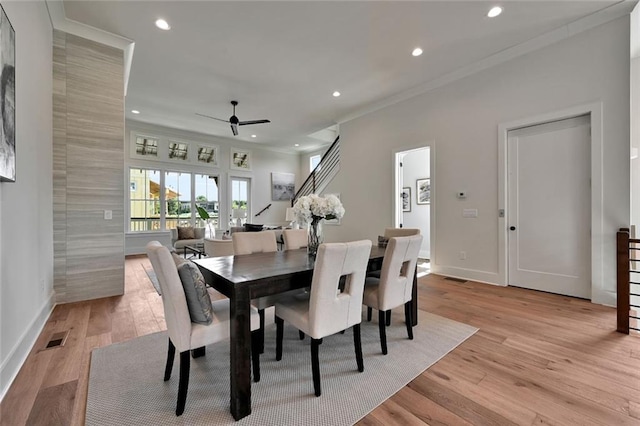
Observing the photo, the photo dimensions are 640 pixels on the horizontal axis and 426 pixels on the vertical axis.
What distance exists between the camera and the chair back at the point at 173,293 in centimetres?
144

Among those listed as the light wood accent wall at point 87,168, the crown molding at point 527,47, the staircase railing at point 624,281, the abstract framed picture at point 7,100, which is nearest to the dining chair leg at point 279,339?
the abstract framed picture at point 7,100

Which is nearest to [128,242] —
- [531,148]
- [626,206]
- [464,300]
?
[464,300]

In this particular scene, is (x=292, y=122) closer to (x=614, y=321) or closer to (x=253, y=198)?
(x=253, y=198)

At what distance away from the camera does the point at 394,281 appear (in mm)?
2152

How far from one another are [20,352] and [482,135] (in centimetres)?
549

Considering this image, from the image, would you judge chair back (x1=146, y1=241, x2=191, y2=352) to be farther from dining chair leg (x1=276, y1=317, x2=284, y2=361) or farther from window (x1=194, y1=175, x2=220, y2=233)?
window (x1=194, y1=175, x2=220, y2=233)

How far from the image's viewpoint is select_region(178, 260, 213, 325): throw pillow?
5.01 feet

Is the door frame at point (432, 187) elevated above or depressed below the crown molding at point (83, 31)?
below

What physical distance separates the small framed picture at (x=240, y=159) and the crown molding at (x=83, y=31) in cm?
454

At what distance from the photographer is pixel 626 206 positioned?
2881mm

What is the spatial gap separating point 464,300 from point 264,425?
2.79 meters

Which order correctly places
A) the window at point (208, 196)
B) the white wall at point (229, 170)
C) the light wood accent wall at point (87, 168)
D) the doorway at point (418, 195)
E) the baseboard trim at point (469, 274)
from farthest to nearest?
the window at point (208, 196), the white wall at point (229, 170), the doorway at point (418, 195), the baseboard trim at point (469, 274), the light wood accent wall at point (87, 168)

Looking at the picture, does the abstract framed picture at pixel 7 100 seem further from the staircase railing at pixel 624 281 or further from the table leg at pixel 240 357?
the staircase railing at pixel 624 281

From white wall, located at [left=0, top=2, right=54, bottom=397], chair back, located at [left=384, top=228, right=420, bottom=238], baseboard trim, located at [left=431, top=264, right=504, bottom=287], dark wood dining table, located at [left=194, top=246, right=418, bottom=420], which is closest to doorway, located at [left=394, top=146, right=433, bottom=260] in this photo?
baseboard trim, located at [left=431, top=264, right=504, bottom=287]
